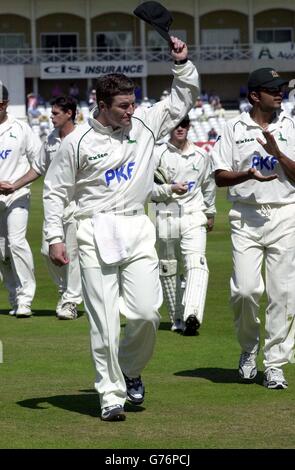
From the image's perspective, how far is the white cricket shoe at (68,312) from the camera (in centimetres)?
1456

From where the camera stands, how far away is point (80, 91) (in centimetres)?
7856

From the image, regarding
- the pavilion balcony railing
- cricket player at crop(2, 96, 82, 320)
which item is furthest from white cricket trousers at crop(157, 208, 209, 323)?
the pavilion balcony railing

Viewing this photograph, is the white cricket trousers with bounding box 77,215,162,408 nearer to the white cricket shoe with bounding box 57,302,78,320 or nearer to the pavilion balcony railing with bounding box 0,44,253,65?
the white cricket shoe with bounding box 57,302,78,320

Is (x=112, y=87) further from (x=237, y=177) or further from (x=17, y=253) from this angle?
(x=17, y=253)

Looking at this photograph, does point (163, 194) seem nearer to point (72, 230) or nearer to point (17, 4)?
point (72, 230)

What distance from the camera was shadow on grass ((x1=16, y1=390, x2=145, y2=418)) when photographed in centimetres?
912

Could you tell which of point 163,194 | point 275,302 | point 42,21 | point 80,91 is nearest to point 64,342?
point 163,194

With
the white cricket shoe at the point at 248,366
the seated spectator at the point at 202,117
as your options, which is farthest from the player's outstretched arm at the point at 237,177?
the seated spectator at the point at 202,117

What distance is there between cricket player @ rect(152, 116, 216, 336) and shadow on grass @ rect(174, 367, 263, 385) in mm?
2443

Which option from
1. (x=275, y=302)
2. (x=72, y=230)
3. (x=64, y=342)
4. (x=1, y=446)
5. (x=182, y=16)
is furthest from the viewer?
(x=182, y=16)

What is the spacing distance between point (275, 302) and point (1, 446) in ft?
9.73

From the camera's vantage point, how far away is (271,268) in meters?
9.96

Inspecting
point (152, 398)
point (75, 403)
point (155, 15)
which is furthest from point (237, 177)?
point (75, 403)

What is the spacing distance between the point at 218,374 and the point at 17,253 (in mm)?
4969
